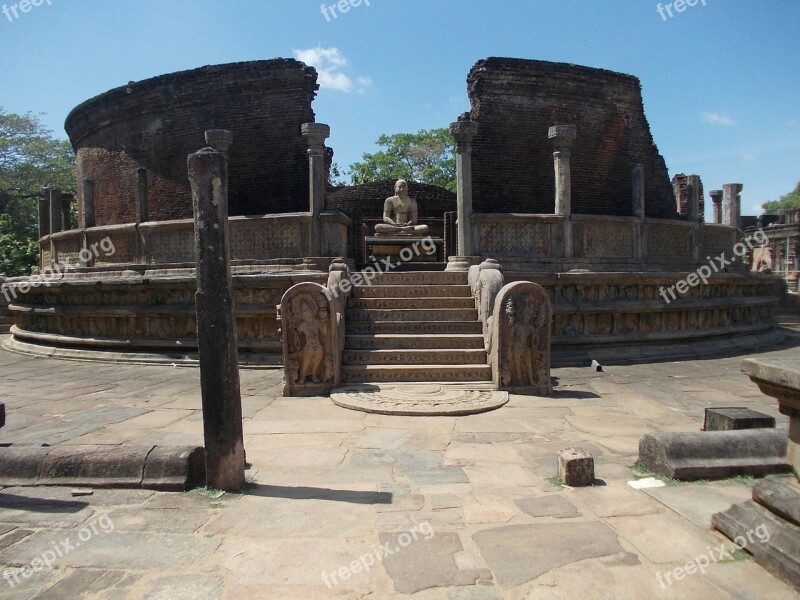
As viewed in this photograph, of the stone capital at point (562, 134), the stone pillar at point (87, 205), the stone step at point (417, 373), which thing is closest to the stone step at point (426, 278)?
the stone step at point (417, 373)

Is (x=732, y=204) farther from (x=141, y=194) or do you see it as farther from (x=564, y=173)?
(x=141, y=194)

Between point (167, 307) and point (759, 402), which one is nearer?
point (759, 402)

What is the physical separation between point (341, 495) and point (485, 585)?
1323 millimetres

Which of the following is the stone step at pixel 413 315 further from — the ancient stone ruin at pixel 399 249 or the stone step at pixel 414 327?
the stone step at pixel 414 327

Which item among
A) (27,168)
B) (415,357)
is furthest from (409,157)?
(415,357)

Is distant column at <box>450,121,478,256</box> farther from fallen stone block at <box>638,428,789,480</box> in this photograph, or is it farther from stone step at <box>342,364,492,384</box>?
fallen stone block at <box>638,428,789,480</box>

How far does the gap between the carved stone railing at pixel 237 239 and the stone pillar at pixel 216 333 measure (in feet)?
19.3

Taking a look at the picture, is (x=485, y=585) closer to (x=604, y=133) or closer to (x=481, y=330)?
(x=481, y=330)

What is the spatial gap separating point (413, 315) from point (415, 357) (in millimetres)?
992

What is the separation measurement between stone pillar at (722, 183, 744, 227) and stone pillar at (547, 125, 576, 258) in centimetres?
740

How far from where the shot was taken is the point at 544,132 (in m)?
15.0

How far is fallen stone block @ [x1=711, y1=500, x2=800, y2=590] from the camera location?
2473 mm

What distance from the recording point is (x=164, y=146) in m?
15.5

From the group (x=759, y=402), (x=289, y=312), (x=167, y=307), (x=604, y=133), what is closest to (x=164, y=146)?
(x=167, y=307)
